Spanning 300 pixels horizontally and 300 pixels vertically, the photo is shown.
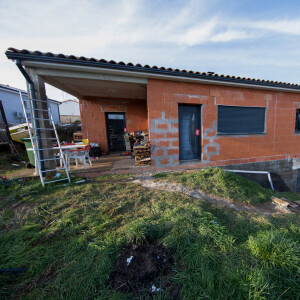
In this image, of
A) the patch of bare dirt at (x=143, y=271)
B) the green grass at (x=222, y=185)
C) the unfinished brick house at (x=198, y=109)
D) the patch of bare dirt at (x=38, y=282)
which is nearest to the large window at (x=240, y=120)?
the unfinished brick house at (x=198, y=109)

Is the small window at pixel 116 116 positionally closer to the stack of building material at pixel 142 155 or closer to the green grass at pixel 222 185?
the stack of building material at pixel 142 155

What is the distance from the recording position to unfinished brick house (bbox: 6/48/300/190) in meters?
3.89

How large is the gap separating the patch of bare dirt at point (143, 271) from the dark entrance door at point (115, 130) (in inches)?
256

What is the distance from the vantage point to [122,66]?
12.5 ft

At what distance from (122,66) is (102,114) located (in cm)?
375

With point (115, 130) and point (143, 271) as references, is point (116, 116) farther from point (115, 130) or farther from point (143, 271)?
point (143, 271)

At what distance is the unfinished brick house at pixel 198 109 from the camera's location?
389cm

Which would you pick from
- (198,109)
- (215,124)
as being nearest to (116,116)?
(198,109)

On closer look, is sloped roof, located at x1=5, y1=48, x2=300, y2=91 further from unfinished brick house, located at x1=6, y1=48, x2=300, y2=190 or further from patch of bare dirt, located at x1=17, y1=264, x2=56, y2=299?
patch of bare dirt, located at x1=17, y1=264, x2=56, y2=299

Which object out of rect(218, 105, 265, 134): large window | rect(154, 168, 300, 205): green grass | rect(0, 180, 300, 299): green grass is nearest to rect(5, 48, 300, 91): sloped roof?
rect(218, 105, 265, 134): large window

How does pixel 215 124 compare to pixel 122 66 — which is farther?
pixel 215 124

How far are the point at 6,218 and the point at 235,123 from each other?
708 cm

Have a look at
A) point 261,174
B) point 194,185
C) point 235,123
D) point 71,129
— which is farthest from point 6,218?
point 71,129

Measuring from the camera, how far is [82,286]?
1.28 metres
